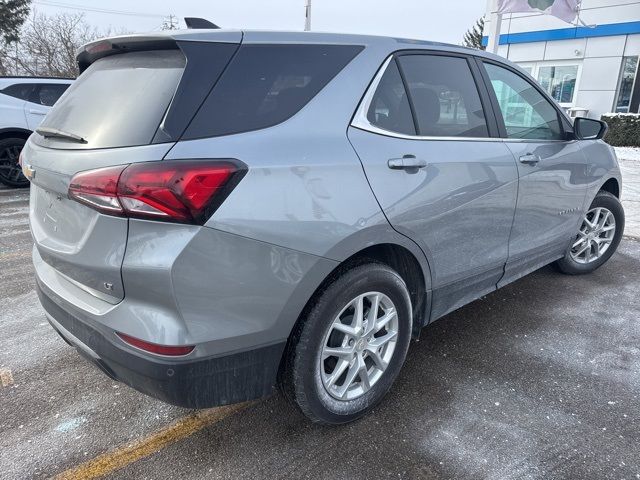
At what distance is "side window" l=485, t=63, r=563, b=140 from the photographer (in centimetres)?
312

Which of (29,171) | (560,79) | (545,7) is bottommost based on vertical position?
(560,79)

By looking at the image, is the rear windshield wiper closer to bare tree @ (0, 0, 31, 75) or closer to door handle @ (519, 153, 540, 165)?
door handle @ (519, 153, 540, 165)

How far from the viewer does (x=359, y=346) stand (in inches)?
91.4

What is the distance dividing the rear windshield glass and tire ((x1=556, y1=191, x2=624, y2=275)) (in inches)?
142

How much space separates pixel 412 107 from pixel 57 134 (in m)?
1.66

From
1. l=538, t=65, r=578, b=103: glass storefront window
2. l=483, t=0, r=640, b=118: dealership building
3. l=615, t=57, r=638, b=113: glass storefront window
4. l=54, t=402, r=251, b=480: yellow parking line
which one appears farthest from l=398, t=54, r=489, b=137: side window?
l=538, t=65, r=578, b=103: glass storefront window

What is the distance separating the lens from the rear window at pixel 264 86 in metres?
1.78

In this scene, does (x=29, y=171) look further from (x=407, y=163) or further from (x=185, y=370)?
(x=407, y=163)

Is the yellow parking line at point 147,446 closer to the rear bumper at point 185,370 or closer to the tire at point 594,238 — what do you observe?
the rear bumper at point 185,370

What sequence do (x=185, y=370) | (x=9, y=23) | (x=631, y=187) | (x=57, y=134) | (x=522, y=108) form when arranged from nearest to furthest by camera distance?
1. (x=185, y=370)
2. (x=57, y=134)
3. (x=522, y=108)
4. (x=631, y=187)
5. (x=9, y=23)

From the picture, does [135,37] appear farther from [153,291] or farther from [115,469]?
[115,469]

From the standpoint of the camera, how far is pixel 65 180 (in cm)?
189

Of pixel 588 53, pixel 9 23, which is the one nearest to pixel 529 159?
pixel 588 53

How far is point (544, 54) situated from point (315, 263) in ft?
60.9
